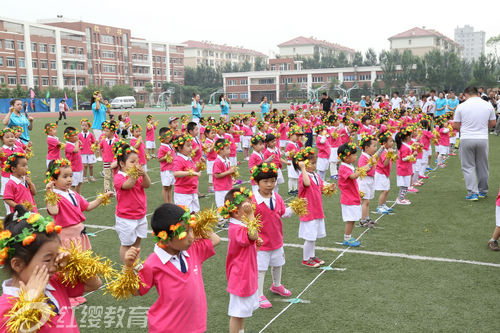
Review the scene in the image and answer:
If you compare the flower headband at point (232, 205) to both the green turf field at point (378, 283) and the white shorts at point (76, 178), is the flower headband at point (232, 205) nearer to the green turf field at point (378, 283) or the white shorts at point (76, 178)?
the green turf field at point (378, 283)

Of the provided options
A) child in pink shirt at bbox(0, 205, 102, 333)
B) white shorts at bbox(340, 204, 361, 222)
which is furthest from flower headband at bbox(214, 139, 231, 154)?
child in pink shirt at bbox(0, 205, 102, 333)

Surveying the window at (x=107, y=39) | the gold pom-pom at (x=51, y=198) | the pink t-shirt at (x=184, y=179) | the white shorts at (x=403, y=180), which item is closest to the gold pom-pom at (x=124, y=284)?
the gold pom-pom at (x=51, y=198)

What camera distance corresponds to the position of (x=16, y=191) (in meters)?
6.25

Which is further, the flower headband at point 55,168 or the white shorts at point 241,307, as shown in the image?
the flower headband at point 55,168

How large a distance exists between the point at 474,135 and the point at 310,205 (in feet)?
18.4

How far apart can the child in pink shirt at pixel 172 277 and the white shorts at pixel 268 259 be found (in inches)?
72.9

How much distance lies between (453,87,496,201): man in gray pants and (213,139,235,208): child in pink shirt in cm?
553

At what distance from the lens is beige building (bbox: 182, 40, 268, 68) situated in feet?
454

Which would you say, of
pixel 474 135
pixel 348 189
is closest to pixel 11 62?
pixel 474 135

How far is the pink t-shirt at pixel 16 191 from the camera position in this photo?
6148mm

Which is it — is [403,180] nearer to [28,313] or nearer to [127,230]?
[127,230]

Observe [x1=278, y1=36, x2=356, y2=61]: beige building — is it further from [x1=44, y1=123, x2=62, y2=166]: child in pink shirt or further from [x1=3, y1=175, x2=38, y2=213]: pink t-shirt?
[x1=3, y1=175, x2=38, y2=213]: pink t-shirt

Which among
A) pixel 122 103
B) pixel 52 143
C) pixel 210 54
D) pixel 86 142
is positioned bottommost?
pixel 86 142

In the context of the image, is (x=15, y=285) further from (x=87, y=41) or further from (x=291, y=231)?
(x=87, y=41)
